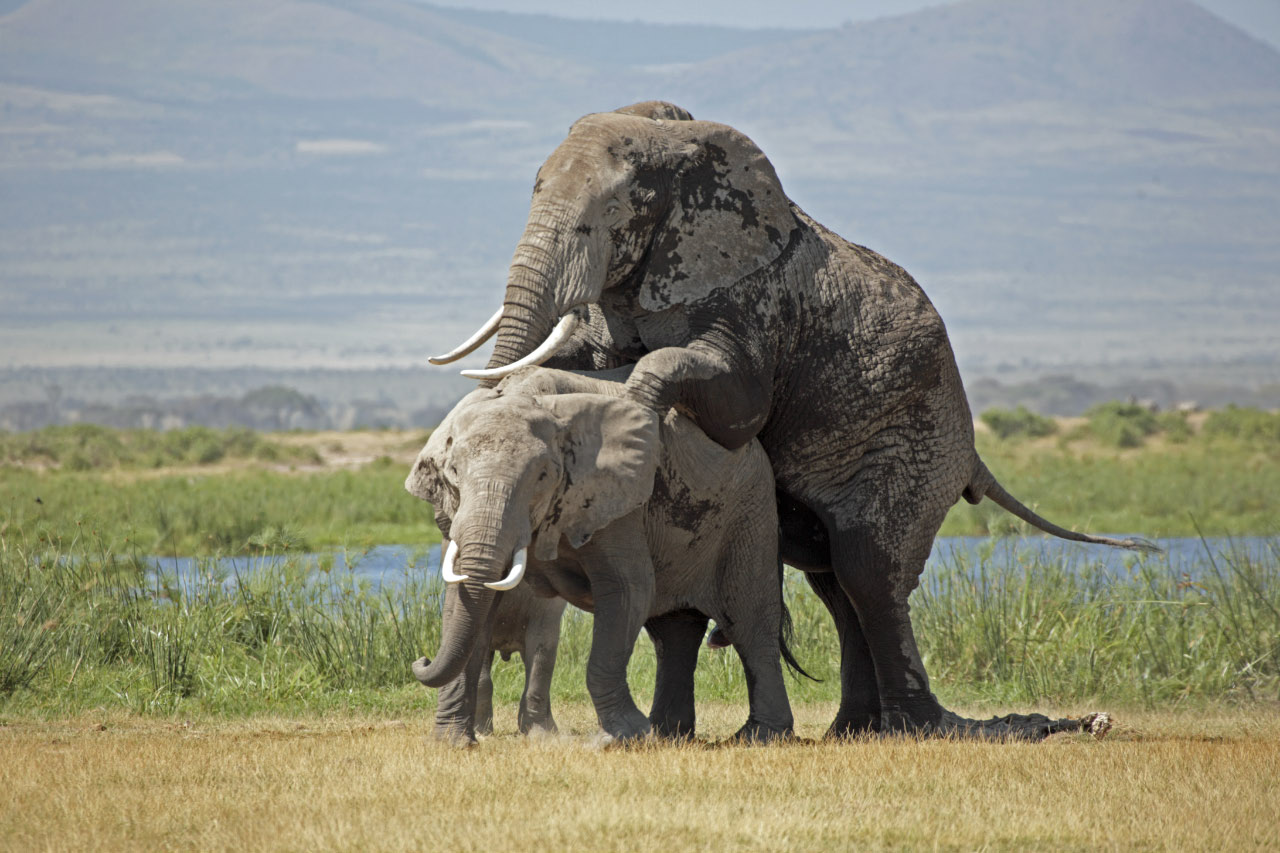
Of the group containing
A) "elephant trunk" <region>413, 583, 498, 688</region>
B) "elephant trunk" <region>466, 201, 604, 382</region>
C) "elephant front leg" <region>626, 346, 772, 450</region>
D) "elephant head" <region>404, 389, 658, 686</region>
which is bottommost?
"elephant trunk" <region>413, 583, 498, 688</region>

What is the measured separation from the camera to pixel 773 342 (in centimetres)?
890

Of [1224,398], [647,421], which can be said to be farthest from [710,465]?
[1224,398]

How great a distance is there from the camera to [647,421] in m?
8.25

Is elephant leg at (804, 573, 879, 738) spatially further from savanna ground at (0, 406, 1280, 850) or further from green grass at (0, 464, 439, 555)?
green grass at (0, 464, 439, 555)

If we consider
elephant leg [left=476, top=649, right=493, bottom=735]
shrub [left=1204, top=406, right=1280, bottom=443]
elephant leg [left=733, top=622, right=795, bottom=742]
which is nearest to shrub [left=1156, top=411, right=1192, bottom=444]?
shrub [left=1204, top=406, right=1280, bottom=443]

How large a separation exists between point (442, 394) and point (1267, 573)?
136 metres

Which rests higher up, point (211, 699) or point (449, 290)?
point (449, 290)

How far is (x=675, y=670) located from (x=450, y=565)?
2175 mm

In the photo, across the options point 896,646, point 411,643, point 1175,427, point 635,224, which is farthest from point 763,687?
point 1175,427

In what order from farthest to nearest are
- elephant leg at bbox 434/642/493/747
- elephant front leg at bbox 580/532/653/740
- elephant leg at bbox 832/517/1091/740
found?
elephant leg at bbox 832/517/1091/740, elephant leg at bbox 434/642/493/747, elephant front leg at bbox 580/532/653/740

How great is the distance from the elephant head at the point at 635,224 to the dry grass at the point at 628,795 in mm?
2023

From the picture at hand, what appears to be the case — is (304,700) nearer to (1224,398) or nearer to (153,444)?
(153,444)

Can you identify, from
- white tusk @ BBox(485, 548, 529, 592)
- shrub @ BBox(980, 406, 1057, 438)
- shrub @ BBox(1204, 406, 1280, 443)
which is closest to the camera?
white tusk @ BBox(485, 548, 529, 592)

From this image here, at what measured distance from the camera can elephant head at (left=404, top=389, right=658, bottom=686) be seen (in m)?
7.50
